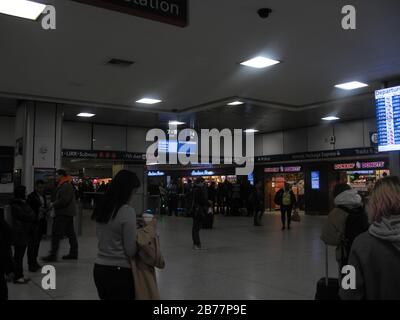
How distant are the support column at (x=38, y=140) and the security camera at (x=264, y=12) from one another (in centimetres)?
791

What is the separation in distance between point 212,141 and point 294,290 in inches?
555

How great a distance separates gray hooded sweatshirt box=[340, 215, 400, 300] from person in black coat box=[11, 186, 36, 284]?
16.0 feet

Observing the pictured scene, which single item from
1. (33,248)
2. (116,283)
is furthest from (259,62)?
(116,283)

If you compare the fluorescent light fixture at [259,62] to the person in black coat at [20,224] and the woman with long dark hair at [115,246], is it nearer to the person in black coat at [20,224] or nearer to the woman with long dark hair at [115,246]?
the person in black coat at [20,224]

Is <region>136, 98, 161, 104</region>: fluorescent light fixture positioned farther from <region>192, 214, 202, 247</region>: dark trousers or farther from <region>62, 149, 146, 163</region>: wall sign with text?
<region>62, 149, 146, 163</region>: wall sign with text

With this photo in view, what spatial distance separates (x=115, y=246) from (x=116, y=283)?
252 millimetres

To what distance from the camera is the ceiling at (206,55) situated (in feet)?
19.3

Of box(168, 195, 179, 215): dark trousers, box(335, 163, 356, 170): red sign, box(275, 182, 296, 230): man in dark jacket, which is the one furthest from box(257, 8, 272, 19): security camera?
box(168, 195, 179, 215): dark trousers

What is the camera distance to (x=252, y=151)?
21656 mm

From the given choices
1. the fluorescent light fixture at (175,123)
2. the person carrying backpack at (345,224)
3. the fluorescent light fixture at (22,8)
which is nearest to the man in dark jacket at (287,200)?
the fluorescent light fixture at (175,123)

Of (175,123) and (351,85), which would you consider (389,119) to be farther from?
(175,123)
